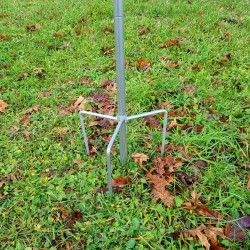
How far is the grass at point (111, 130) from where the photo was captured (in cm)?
155

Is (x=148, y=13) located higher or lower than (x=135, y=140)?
higher

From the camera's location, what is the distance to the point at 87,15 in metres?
3.77

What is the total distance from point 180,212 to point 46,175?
94cm

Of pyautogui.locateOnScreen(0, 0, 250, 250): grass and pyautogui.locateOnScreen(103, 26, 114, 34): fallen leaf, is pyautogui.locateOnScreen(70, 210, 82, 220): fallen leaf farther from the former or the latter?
pyautogui.locateOnScreen(103, 26, 114, 34): fallen leaf

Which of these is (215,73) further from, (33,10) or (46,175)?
(33,10)

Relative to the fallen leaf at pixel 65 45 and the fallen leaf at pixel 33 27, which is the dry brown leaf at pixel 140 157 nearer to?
the fallen leaf at pixel 65 45

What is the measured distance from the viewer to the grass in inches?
60.9

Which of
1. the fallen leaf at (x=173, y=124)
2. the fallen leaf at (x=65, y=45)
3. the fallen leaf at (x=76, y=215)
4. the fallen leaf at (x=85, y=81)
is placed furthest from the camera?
the fallen leaf at (x=65, y=45)

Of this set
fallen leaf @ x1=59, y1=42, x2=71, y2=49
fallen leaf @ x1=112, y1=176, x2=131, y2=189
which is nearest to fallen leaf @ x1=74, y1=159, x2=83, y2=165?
fallen leaf @ x1=112, y1=176, x2=131, y2=189

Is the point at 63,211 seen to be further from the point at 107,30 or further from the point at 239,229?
the point at 107,30

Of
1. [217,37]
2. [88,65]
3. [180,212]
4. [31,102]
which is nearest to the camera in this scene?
[180,212]

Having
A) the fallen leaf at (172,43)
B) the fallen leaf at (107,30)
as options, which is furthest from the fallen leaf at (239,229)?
the fallen leaf at (107,30)

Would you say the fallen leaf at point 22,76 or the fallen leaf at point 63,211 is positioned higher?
the fallen leaf at point 22,76

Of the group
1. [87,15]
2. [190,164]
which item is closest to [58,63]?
[87,15]
